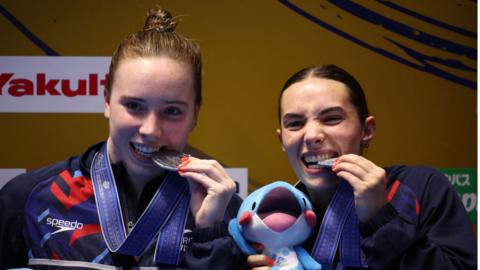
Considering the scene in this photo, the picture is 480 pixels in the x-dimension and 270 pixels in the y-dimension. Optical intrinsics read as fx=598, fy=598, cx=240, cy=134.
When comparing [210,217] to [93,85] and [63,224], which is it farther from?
[93,85]

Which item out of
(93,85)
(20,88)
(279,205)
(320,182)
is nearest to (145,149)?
(279,205)

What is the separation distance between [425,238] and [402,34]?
5.32 ft

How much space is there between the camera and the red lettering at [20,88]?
302cm

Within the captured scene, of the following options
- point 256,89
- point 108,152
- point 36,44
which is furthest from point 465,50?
point 36,44

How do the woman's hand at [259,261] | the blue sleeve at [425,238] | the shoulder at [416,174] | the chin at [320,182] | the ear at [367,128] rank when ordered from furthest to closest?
the ear at [367,128] < the chin at [320,182] < the shoulder at [416,174] < the woman's hand at [259,261] < the blue sleeve at [425,238]

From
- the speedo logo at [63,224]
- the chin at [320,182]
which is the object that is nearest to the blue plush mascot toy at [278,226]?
the chin at [320,182]

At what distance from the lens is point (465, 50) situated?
10.2 ft

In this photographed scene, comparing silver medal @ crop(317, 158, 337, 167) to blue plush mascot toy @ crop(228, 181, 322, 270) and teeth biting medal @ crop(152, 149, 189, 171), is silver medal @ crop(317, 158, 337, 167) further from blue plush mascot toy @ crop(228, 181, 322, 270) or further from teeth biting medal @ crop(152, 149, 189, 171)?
teeth biting medal @ crop(152, 149, 189, 171)

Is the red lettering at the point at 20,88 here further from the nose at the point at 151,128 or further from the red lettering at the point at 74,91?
the nose at the point at 151,128

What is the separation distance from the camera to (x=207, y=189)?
1.85m

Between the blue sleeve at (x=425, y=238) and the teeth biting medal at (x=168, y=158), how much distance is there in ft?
2.01

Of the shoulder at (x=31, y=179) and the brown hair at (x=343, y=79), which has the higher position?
the brown hair at (x=343, y=79)

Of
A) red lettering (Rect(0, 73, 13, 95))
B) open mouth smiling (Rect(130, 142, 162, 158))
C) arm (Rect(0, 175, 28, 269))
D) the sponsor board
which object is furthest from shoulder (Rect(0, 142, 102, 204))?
the sponsor board

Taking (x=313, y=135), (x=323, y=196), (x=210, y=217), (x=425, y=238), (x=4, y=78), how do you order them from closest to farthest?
(x=425, y=238), (x=210, y=217), (x=313, y=135), (x=323, y=196), (x=4, y=78)
